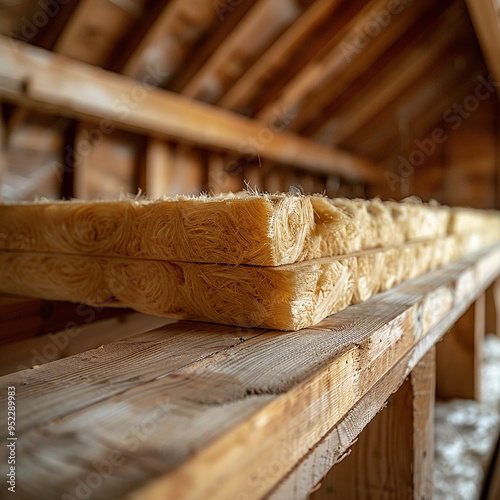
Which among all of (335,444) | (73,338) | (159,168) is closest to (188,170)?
(159,168)

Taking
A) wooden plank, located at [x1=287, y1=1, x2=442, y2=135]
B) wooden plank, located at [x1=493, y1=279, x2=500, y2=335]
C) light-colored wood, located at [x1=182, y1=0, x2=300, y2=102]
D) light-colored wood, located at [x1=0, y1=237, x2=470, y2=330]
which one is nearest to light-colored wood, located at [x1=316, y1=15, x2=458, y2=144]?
wooden plank, located at [x1=287, y1=1, x2=442, y2=135]

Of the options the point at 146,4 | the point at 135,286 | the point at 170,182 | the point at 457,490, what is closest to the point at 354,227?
the point at 135,286

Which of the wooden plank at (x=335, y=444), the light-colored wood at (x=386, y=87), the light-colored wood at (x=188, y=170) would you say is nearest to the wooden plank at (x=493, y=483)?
the wooden plank at (x=335, y=444)

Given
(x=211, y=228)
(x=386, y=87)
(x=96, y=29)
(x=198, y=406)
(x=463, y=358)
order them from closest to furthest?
(x=198, y=406) → (x=211, y=228) → (x=463, y=358) → (x=96, y=29) → (x=386, y=87)

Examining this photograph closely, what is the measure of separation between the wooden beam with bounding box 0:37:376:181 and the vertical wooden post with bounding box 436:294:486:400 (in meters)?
2.31

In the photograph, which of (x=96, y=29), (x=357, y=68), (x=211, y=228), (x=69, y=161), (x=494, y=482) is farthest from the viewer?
(x=357, y=68)

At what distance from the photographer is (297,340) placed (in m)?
0.70

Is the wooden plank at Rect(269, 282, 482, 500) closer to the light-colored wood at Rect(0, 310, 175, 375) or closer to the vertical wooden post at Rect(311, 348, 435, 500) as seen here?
the vertical wooden post at Rect(311, 348, 435, 500)

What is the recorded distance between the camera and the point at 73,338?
117 cm

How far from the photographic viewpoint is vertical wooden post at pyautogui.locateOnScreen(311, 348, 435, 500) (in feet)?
3.31

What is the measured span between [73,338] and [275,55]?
309 centimetres

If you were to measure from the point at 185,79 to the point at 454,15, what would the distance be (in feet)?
10.1

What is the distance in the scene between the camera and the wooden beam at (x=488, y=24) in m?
2.99

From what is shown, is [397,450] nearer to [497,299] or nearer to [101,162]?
[101,162]
